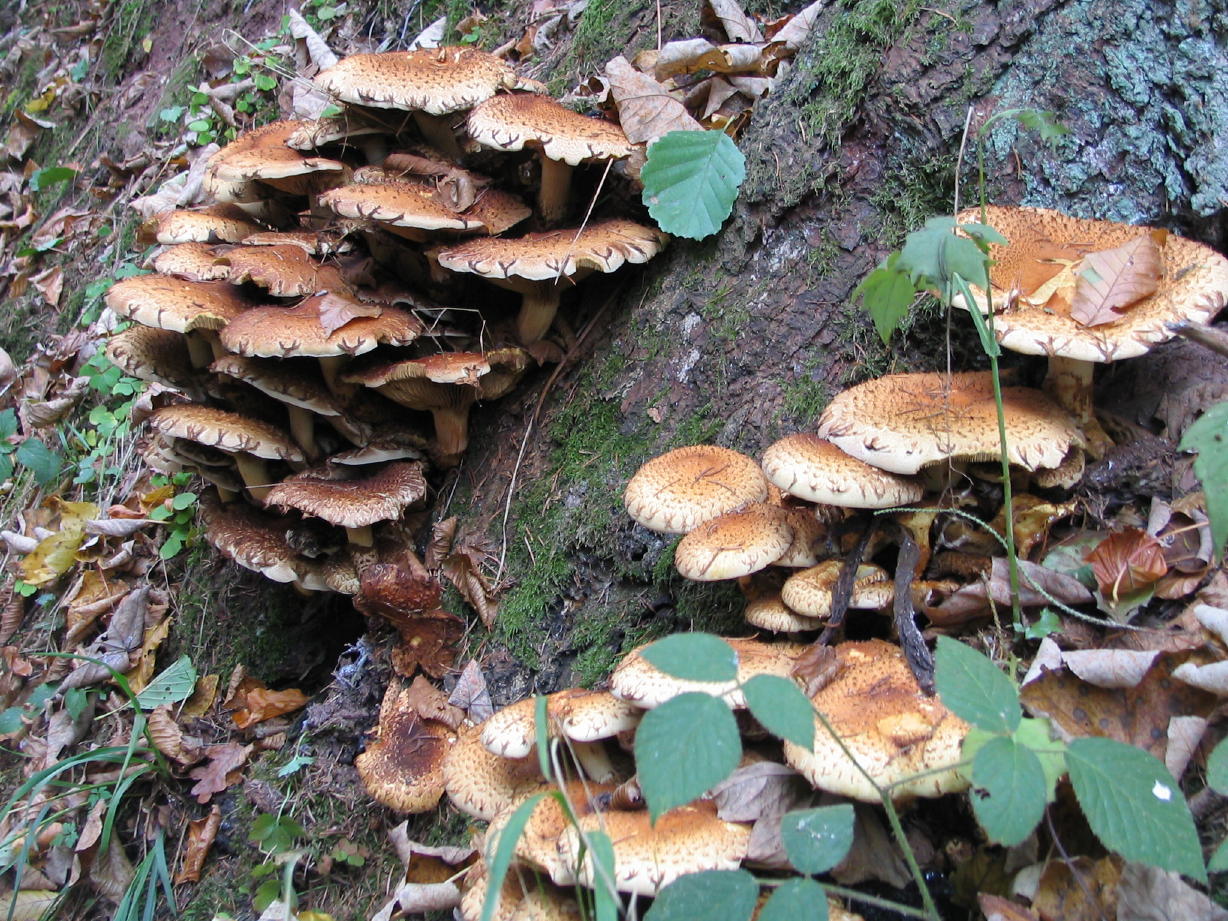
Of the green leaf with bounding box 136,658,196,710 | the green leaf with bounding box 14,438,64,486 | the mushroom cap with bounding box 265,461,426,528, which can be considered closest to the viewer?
the mushroom cap with bounding box 265,461,426,528

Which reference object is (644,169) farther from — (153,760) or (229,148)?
(153,760)

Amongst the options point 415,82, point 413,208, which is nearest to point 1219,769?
point 413,208

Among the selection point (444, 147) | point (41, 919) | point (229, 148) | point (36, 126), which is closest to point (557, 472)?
point (444, 147)

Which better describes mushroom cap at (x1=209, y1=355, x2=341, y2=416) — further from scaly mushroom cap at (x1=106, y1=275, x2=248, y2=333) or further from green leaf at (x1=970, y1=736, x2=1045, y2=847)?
green leaf at (x1=970, y1=736, x2=1045, y2=847)

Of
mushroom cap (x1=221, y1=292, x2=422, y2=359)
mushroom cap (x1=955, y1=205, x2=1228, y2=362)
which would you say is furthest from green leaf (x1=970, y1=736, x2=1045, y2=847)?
mushroom cap (x1=221, y1=292, x2=422, y2=359)

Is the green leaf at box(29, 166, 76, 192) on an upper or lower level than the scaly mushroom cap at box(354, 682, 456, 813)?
upper

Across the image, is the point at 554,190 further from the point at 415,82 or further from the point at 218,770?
the point at 218,770

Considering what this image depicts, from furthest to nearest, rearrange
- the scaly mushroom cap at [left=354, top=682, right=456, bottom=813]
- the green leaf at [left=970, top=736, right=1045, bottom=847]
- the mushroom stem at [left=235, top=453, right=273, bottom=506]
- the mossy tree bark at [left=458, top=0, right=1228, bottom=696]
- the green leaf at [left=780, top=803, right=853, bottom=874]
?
the mushroom stem at [left=235, top=453, right=273, bottom=506] < the scaly mushroom cap at [left=354, top=682, right=456, bottom=813] < the mossy tree bark at [left=458, top=0, right=1228, bottom=696] < the green leaf at [left=780, top=803, right=853, bottom=874] < the green leaf at [left=970, top=736, right=1045, bottom=847]
